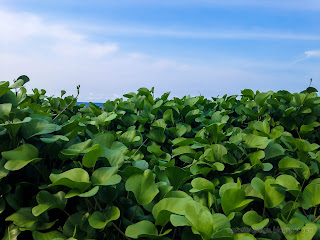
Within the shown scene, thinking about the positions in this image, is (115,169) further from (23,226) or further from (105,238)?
(23,226)

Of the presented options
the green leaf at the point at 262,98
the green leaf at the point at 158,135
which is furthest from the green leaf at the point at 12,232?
the green leaf at the point at 262,98

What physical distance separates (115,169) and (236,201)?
22.0 inches

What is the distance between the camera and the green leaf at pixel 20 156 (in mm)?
1260

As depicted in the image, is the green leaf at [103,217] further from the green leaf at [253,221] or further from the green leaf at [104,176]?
the green leaf at [253,221]

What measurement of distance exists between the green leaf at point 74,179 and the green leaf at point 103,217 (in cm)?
12

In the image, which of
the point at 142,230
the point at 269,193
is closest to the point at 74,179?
the point at 142,230

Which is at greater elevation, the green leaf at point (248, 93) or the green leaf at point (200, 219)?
the green leaf at point (248, 93)

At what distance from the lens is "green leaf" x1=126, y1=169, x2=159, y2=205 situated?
130 cm

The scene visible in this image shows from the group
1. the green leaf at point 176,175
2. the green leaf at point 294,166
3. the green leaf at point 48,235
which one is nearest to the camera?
the green leaf at point 48,235

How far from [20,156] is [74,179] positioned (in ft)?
0.84

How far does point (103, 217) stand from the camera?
1275 millimetres

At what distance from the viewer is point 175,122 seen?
9.36ft

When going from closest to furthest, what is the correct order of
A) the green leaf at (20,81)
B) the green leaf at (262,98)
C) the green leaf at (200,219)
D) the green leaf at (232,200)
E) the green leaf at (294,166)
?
the green leaf at (200,219)
the green leaf at (232,200)
the green leaf at (20,81)
the green leaf at (294,166)
the green leaf at (262,98)

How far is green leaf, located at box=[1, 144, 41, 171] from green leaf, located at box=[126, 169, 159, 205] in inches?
15.5
